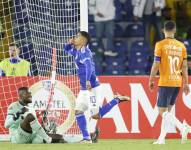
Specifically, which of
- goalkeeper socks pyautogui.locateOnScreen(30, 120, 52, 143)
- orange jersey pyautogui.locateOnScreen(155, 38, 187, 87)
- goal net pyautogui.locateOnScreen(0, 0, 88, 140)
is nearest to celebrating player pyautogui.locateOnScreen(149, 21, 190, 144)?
orange jersey pyautogui.locateOnScreen(155, 38, 187, 87)

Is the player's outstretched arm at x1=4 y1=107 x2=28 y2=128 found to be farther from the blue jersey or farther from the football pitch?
the blue jersey

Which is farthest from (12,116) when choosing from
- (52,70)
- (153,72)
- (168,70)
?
(168,70)

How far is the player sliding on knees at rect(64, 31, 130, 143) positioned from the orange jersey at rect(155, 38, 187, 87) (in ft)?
3.93

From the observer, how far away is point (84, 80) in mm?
15156

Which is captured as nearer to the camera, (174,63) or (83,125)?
(174,63)

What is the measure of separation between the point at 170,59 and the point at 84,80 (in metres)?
1.52

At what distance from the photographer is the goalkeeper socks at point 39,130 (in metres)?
14.9

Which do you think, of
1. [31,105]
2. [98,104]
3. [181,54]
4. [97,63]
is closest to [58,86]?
[31,105]

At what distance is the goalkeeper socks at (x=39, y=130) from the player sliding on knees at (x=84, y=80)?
0.58m

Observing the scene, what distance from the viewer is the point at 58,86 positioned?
16.9 meters

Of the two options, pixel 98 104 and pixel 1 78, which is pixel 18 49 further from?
pixel 98 104

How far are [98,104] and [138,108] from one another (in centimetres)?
202

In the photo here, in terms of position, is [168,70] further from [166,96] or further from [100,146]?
[100,146]

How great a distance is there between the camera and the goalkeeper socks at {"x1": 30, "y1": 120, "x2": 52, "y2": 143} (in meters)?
14.9
